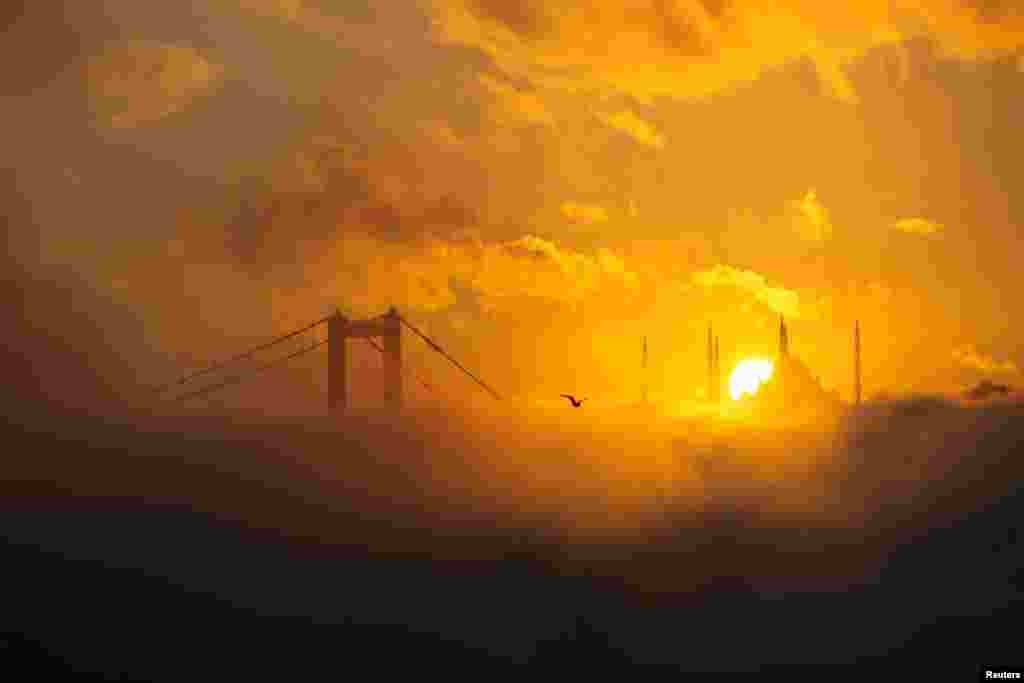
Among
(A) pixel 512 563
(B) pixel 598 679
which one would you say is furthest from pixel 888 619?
(A) pixel 512 563

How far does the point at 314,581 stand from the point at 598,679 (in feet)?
113

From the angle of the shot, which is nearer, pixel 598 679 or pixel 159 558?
pixel 598 679

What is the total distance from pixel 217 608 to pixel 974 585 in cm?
8502

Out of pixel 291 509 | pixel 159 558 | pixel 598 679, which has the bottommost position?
pixel 598 679

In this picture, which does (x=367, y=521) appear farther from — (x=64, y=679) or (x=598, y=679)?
(x=64, y=679)

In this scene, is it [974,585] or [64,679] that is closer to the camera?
[64,679]

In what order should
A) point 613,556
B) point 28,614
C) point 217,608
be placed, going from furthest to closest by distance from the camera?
point 613,556 < point 217,608 < point 28,614

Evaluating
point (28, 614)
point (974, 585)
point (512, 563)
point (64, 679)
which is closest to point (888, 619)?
point (974, 585)

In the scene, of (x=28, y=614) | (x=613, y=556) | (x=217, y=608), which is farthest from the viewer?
(x=613, y=556)

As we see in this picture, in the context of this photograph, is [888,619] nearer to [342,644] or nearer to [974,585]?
[974,585]

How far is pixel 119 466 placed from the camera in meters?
126

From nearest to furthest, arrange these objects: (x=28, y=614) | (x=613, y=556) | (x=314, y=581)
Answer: (x=28, y=614) → (x=314, y=581) → (x=613, y=556)

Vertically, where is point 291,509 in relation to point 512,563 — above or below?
above

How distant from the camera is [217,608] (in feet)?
335
